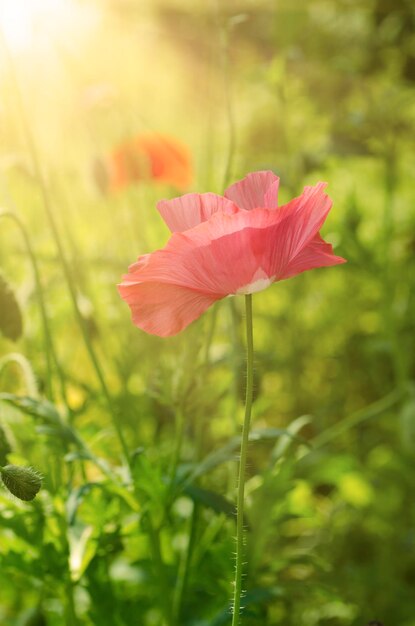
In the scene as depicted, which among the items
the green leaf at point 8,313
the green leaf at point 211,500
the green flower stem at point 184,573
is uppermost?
the green leaf at point 8,313

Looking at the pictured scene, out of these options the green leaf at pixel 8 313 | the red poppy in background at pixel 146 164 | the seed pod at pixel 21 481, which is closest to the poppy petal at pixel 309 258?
the seed pod at pixel 21 481

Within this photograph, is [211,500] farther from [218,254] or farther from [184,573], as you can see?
[218,254]

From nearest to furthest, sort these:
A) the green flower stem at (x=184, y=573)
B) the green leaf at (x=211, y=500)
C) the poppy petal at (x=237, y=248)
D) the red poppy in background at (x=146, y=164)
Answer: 1. the poppy petal at (x=237, y=248)
2. the green leaf at (x=211, y=500)
3. the green flower stem at (x=184, y=573)
4. the red poppy in background at (x=146, y=164)

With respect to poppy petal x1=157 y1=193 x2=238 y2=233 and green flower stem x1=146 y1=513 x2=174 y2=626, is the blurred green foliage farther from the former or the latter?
poppy petal x1=157 y1=193 x2=238 y2=233

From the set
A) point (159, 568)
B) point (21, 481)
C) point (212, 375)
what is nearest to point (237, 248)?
point (21, 481)

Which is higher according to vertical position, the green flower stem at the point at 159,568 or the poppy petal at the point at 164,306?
the poppy petal at the point at 164,306

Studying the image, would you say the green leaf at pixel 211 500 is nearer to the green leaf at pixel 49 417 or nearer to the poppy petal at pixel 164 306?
the green leaf at pixel 49 417

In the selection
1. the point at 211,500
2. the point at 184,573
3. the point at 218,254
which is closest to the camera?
the point at 218,254
